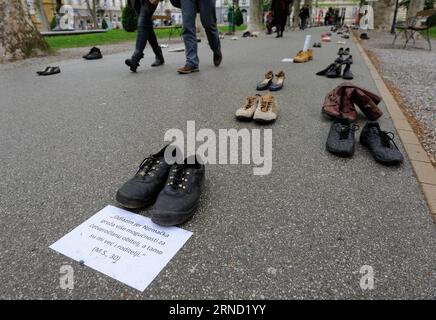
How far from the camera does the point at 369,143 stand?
2.22 meters

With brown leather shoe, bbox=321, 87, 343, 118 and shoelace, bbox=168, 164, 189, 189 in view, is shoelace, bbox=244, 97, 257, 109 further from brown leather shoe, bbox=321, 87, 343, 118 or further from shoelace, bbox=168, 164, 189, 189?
shoelace, bbox=168, 164, 189, 189

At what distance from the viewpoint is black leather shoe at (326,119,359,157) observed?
216cm

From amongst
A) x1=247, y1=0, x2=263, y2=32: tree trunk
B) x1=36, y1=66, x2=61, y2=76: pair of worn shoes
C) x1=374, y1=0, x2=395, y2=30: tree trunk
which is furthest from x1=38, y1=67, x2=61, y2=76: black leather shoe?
x1=374, y1=0, x2=395, y2=30: tree trunk

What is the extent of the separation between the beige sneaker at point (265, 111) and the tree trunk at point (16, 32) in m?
7.35

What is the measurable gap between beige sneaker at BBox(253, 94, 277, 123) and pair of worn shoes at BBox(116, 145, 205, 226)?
1.25 m

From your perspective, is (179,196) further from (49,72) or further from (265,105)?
(49,72)

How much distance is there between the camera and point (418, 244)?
4.44 feet

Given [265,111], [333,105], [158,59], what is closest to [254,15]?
[158,59]

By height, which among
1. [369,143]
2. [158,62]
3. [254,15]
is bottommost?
[369,143]

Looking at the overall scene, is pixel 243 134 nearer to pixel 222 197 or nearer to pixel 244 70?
pixel 222 197

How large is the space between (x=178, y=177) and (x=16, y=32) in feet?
26.8

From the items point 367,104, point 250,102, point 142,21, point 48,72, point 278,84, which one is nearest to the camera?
point 367,104
